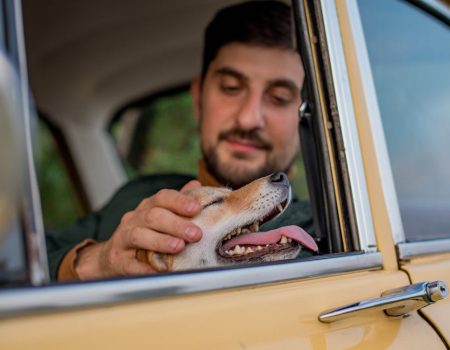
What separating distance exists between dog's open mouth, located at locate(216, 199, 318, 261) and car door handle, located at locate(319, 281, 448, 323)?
0.72 feet

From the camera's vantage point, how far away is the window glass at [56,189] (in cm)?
389

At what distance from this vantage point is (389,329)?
4.99ft

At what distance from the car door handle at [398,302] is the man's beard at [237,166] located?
2.28ft

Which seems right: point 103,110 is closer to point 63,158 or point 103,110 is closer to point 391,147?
point 63,158

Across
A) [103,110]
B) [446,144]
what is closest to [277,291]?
[446,144]

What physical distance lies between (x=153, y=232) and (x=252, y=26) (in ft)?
4.13

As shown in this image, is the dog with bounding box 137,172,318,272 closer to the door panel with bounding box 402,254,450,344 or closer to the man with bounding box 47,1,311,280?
the man with bounding box 47,1,311,280

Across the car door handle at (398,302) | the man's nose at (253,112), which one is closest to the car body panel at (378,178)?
the car door handle at (398,302)

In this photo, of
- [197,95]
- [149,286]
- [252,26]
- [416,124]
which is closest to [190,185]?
[149,286]

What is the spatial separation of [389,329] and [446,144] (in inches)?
41.5

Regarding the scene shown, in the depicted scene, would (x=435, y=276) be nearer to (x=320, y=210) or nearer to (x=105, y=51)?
(x=320, y=210)

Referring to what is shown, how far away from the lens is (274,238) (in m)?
1.57

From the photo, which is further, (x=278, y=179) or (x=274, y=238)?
(x=278, y=179)

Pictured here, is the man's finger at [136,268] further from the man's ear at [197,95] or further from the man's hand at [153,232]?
the man's ear at [197,95]
